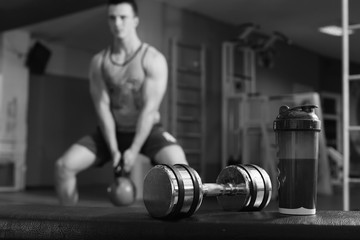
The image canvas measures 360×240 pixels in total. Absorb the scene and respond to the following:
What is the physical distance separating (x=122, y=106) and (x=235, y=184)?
1.85m

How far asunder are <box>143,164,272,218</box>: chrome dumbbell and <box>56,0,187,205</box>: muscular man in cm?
153

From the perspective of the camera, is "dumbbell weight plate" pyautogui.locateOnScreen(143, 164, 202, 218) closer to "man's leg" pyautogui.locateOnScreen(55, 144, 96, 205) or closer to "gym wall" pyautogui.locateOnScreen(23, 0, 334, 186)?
"man's leg" pyautogui.locateOnScreen(55, 144, 96, 205)

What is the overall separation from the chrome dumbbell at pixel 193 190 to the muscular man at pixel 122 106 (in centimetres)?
153

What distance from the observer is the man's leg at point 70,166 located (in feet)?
8.50

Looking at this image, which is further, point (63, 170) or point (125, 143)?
point (125, 143)

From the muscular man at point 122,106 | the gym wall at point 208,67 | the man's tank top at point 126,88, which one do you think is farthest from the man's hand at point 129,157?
the gym wall at point 208,67

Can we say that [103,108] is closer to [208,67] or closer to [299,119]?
[299,119]

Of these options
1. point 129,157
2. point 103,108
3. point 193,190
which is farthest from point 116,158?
point 193,190

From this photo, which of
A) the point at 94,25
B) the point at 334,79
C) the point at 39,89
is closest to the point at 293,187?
the point at 94,25

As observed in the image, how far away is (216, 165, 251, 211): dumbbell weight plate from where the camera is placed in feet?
3.41

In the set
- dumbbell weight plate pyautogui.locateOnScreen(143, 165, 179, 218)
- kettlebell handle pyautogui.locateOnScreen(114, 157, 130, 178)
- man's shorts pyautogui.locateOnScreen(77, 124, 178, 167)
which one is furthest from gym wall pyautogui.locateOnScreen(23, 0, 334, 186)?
dumbbell weight plate pyautogui.locateOnScreen(143, 165, 179, 218)

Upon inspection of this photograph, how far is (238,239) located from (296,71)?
8174 mm

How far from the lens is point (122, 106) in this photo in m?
2.84

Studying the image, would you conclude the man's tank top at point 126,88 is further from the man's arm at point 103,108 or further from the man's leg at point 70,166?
the man's leg at point 70,166
